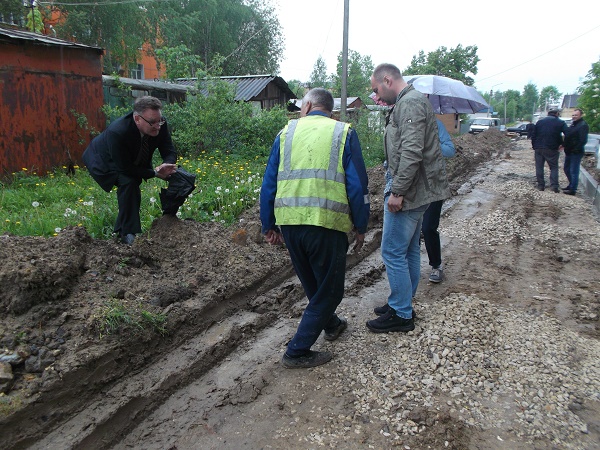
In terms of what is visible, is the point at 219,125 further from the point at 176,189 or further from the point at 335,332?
the point at 335,332

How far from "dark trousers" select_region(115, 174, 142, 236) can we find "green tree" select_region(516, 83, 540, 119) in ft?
313

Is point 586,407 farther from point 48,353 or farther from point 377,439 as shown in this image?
point 48,353

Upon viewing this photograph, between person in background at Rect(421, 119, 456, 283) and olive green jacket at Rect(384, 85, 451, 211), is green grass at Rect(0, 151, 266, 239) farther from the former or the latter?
olive green jacket at Rect(384, 85, 451, 211)

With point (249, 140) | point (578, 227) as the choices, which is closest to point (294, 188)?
point (578, 227)

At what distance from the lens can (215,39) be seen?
101 feet

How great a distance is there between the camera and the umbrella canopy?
6.70 meters

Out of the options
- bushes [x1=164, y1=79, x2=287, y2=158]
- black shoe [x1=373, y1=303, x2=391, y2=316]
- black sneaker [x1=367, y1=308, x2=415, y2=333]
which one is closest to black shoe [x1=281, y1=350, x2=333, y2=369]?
black sneaker [x1=367, y1=308, x2=415, y2=333]

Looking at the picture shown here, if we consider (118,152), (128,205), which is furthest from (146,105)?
(128,205)

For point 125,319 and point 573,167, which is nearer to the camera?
point 125,319

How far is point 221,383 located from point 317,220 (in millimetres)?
1301

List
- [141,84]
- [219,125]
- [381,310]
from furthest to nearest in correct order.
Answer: [141,84]
[219,125]
[381,310]

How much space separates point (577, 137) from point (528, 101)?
333ft

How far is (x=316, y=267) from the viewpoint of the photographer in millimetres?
2977

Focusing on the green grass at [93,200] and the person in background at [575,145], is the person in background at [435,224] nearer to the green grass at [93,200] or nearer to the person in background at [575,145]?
the green grass at [93,200]
